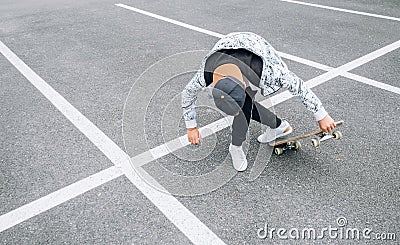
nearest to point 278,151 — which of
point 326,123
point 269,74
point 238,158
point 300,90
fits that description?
point 238,158

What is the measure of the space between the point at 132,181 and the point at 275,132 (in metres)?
1.14

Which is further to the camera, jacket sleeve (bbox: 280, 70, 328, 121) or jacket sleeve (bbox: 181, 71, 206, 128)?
jacket sleeve (bbox: 181, 71, 206, 128)

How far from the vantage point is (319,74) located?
13.5 ft

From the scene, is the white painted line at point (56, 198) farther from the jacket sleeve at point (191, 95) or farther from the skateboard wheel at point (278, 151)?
the skateboard wheel at point (278, 151)

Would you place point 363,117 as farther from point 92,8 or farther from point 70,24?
point 92,8

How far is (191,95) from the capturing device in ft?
8.25

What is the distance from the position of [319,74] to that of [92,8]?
198 inches

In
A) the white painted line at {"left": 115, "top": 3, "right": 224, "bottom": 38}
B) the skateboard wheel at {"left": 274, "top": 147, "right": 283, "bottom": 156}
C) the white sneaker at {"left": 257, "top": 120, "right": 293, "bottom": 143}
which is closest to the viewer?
the skateboard wheel at {"left": 274, "top": 147, "right": 283, "bottom": 156}

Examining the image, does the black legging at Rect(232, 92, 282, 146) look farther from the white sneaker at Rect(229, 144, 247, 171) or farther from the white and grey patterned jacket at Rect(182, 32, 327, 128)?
the white and grey patterned jacket at Rect(182, 32, 327, 128)

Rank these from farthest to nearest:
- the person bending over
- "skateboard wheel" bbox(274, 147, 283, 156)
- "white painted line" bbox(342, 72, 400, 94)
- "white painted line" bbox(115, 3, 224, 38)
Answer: "white painted line" bbox(115, 3, 224, 38), "white painted line" bbox(342, 72, 400, 94), "skateboard wheel" bbox(274, 147, 283, 156), the person bending over

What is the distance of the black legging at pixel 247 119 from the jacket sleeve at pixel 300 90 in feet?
0.88

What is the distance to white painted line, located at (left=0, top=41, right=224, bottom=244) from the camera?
7.39ft

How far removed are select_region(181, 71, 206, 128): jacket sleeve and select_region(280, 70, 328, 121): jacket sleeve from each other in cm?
51

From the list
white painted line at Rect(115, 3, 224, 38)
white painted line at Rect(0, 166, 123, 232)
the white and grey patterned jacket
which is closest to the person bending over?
the white and grey patterned jacket
